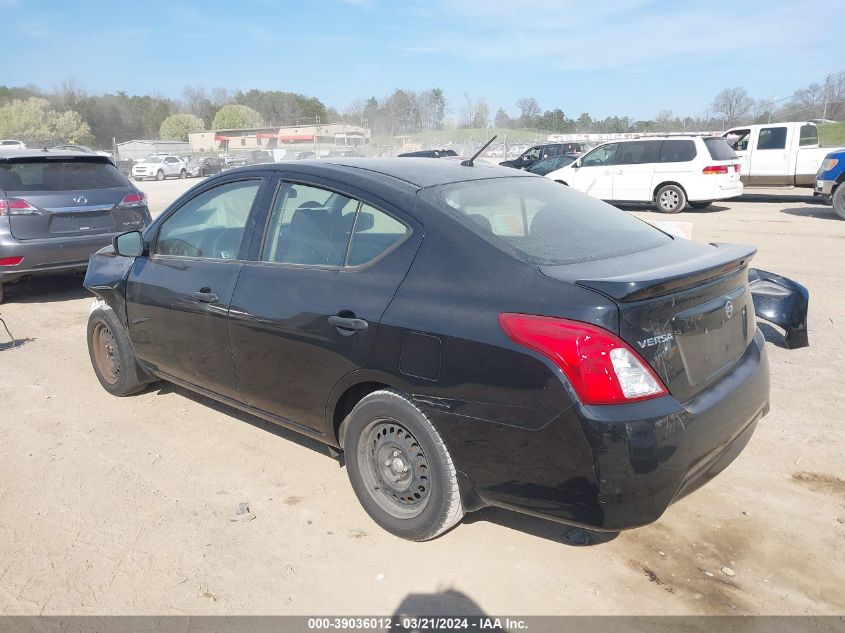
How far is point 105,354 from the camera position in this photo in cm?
494

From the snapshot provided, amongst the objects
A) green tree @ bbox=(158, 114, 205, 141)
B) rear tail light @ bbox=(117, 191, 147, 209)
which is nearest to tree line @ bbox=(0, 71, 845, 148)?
green tree @ bbox=(158, 114, 205, 141)

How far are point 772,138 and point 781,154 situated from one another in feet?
1.75

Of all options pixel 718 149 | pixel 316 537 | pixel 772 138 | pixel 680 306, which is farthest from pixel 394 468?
pixel 772 138

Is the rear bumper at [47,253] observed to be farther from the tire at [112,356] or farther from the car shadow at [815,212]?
the car shadow at [815,212]

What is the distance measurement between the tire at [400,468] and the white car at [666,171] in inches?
533

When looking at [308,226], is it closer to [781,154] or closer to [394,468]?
[394,468]

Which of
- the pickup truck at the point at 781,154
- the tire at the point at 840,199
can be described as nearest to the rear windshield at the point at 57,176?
the tire at the point at 840,199

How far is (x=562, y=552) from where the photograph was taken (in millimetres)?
2975

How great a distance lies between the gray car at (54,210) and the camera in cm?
713

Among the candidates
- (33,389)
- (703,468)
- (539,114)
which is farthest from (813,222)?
(539,114)

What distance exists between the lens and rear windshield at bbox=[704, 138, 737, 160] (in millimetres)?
14884

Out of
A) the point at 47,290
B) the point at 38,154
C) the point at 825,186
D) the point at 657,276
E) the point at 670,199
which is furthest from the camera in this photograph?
the point at 670,199

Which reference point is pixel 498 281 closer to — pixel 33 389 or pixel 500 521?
pixel 500 521

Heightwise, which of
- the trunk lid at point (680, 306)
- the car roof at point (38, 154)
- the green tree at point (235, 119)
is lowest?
the trunk lid at point (680, 306)
